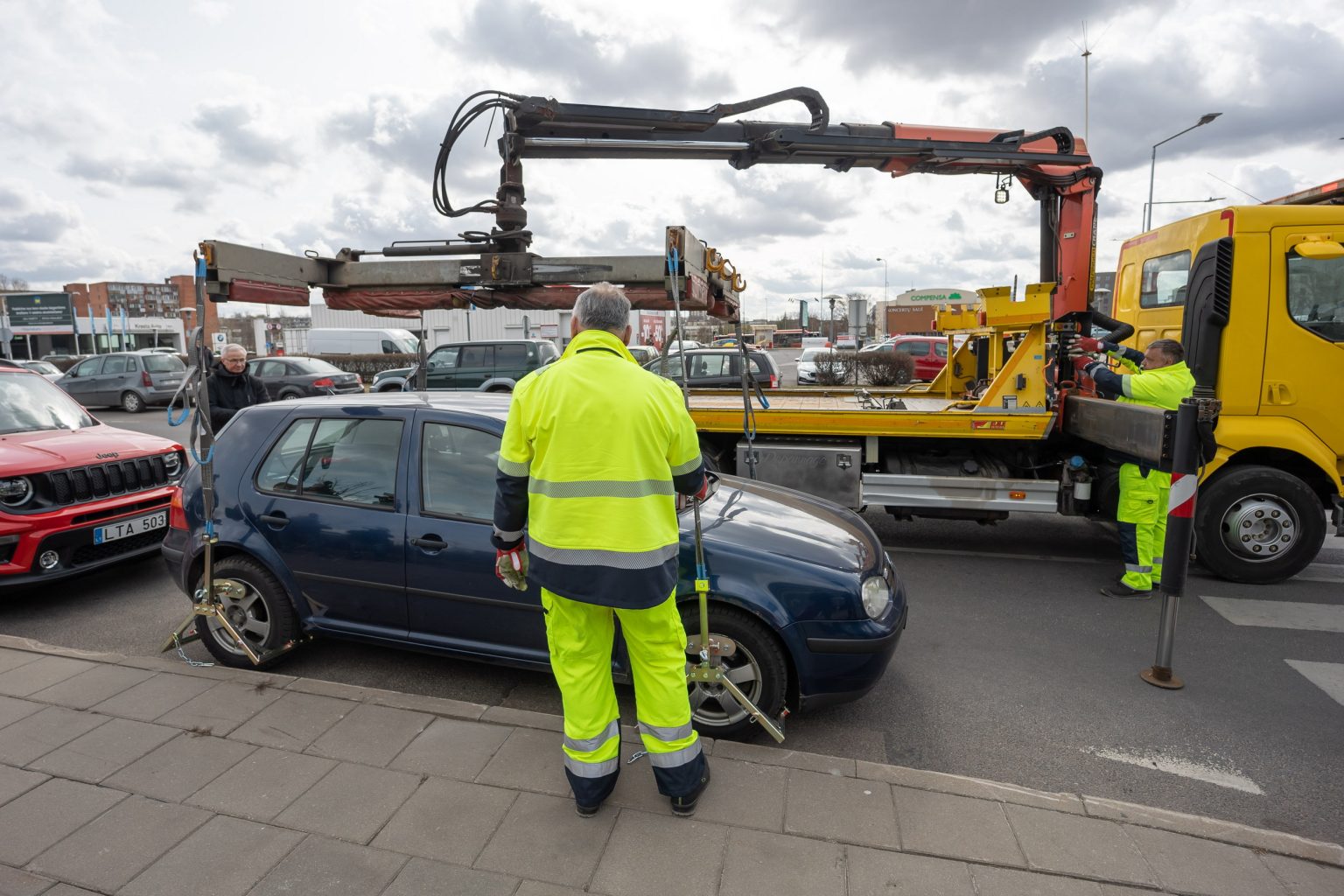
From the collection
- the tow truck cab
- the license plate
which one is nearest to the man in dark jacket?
the license plate

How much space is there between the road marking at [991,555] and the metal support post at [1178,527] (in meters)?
2.42

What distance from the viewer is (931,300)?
2324 inches

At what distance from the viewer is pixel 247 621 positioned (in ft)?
13.1

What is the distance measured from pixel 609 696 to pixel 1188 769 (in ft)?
8.23

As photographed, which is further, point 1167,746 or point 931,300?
point 931,300

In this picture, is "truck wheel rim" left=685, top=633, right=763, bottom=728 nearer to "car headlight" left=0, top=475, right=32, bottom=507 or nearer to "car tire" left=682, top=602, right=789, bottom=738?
"car tire" left=682, top=602, right=789, bottom=738

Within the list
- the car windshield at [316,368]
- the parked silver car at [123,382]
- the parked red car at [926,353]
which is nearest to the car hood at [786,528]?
the parked red car at [926,353]

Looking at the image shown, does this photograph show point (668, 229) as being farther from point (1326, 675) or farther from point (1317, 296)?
point (1317, 296)

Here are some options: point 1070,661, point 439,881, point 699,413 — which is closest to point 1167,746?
point 1070,661

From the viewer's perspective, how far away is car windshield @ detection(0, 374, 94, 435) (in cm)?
576

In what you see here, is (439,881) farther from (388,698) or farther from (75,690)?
(75,690)

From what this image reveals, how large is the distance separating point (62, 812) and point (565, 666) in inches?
71.9

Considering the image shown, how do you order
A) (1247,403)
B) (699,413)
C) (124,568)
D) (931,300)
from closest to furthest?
(1247,403), (124,568), (699,413), (931,300)

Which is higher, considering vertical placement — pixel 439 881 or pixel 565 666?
pixel 565 666
